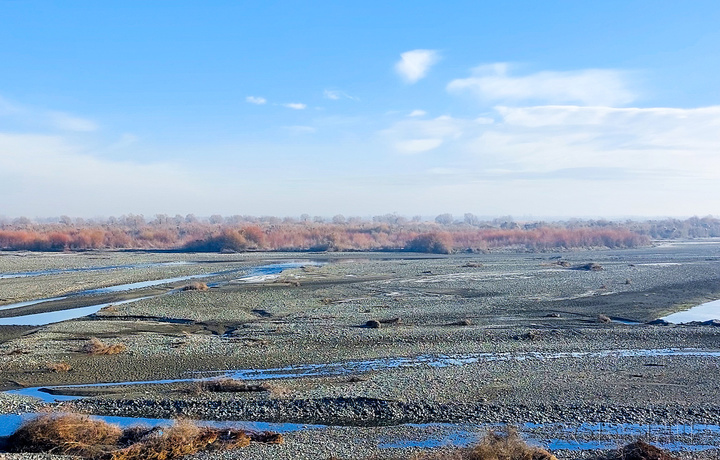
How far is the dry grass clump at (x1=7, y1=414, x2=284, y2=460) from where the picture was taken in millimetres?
12859

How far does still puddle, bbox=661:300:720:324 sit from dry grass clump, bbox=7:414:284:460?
78.5ft

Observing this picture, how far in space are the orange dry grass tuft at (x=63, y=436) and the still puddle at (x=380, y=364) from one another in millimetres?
3730

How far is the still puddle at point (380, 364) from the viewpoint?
730 inches

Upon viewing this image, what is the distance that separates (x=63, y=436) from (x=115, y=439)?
1052 mm

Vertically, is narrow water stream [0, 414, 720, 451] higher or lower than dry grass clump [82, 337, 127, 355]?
lower

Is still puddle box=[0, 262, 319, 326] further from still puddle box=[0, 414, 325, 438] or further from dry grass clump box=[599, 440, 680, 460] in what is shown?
dry grass clump box=[599, 440, 680, 460]

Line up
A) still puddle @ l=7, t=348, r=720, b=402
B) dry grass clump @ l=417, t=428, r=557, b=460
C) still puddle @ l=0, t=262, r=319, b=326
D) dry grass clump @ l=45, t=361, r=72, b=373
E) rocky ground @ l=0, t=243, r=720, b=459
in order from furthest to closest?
still puddle @ l=0, t=262, r=319, b=326
dry grass clump @ l=45, t=361, r=72, b=373
still puddle @ l=7, t=348, r=720, b=402
rocky ground @ l=0, t=243, r=720, b=459
dry grass clump @ l=417, t=428, r=557, b=460

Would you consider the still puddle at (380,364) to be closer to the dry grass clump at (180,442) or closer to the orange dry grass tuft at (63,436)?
the orange dry grass tuft at (63,436)

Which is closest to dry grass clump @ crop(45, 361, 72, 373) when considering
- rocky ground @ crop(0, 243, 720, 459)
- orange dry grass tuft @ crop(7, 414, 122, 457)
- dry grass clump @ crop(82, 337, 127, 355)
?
rocky ground @ crop(0, 243, 720, 459)

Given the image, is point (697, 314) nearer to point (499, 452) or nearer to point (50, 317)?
point (499, 452)

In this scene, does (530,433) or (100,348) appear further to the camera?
(100,348)

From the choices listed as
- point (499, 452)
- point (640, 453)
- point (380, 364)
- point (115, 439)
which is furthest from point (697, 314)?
point (115, 439)

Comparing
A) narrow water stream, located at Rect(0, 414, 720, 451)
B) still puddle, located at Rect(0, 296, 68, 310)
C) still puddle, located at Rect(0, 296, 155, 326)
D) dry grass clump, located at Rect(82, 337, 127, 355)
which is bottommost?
narrow water stream, located at Rect(0, 414, 720, 451)

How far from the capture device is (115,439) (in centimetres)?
1346
